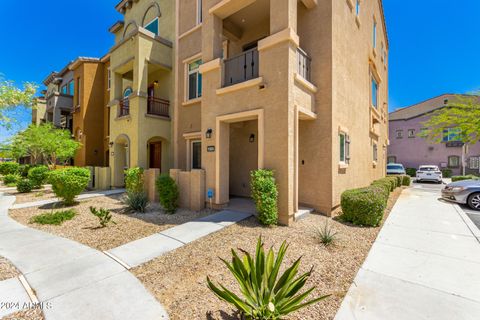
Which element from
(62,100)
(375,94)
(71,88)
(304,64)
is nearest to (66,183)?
(304,64)

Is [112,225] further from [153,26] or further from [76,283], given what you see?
[153,26]

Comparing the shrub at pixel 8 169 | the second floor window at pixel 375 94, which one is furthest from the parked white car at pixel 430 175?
the shrub at pixel 8 169

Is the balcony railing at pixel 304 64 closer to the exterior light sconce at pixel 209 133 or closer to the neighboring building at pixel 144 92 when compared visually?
the exterior light sconce at pixel 209 133

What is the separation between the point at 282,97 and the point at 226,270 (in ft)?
16.4

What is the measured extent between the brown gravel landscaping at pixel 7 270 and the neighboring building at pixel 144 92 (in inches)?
283

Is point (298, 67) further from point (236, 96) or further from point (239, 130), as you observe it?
point (239, 130)

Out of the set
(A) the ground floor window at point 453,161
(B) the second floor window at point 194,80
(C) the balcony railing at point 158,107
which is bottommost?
(A) the ground floor window at point 453,161

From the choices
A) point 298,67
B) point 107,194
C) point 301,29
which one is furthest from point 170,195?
point 301,29

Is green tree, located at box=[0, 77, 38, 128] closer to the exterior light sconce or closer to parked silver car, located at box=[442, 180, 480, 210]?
the exterior light sconce

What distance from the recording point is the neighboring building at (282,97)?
21.7 ft

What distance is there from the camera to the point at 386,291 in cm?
343

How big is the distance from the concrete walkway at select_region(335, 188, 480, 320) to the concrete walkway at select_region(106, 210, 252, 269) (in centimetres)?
359

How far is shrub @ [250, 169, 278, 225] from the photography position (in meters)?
6.23

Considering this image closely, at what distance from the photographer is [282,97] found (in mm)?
6480
